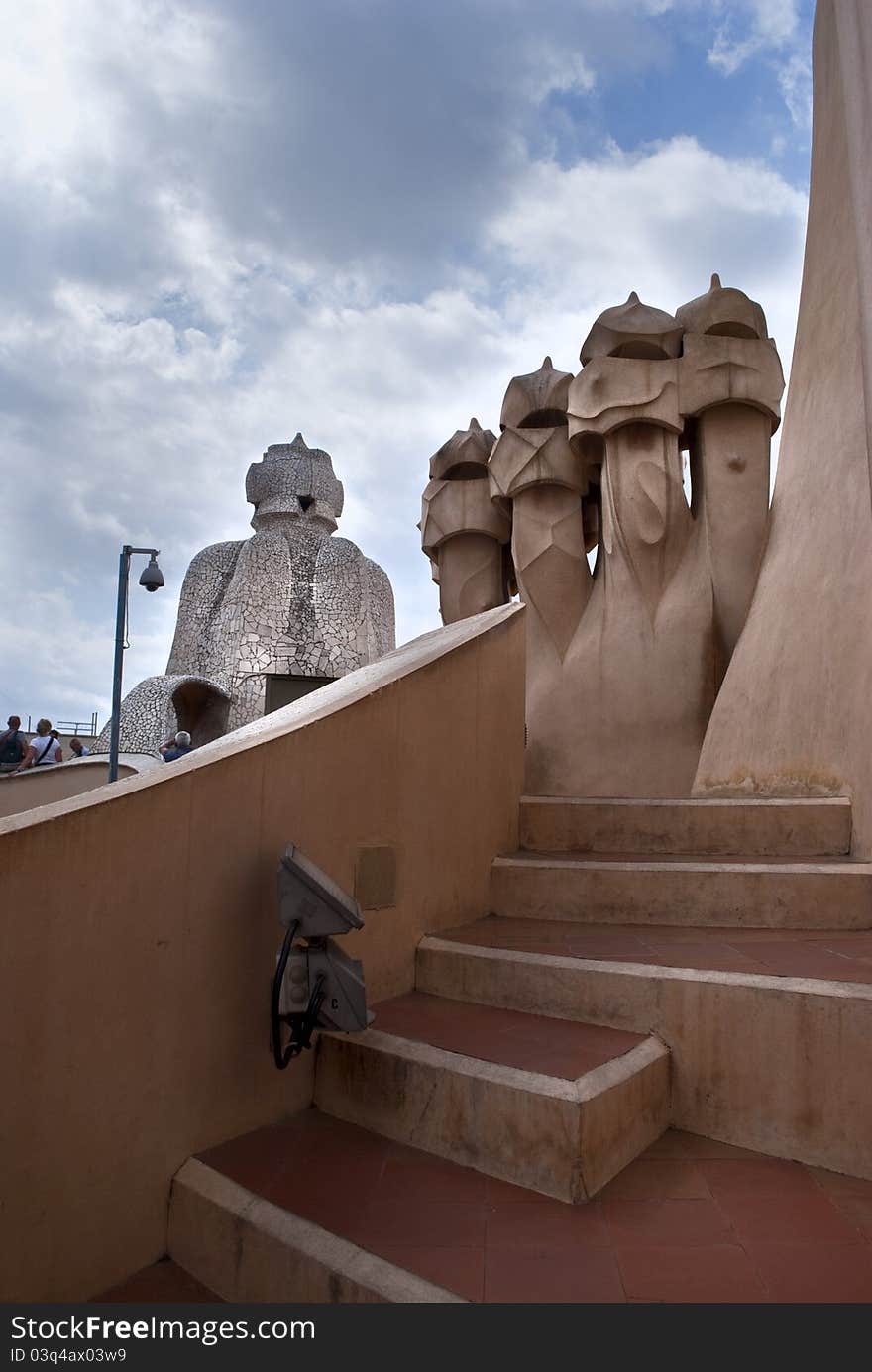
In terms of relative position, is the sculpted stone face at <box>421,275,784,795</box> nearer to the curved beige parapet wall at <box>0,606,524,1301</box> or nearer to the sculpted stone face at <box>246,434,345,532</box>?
the curved beige parapet wall at <box>0,606,524,1301</box>

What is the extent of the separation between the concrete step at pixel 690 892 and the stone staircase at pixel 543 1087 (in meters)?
0.01

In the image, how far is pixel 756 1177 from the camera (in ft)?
6.19

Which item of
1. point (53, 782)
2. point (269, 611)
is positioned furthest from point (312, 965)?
point (269, 611)

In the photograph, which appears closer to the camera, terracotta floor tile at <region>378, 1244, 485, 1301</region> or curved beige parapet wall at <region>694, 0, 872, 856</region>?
terracotta floor tile at <region>378, 1244, 485, 1301</region>

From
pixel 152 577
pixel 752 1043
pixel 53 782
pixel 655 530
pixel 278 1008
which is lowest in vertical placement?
pixel 752 1043

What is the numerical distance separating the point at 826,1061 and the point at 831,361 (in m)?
4.55

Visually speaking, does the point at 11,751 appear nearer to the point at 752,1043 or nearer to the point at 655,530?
the point at 655,530

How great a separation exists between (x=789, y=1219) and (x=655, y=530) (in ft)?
20.4

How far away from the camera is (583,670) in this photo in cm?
758

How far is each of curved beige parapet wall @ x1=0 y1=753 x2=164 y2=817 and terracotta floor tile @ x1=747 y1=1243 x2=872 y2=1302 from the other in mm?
10794

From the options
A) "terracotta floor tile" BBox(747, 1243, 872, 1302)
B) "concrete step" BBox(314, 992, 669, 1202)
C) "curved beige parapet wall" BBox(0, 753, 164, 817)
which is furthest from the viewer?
"curved beige parapet wall" BBox(0, 753, 164, 817)

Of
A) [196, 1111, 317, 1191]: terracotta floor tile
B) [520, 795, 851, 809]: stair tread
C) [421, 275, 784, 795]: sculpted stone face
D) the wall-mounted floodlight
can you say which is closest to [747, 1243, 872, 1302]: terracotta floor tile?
the wall-mounted floodlight

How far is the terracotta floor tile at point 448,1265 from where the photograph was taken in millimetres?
1485

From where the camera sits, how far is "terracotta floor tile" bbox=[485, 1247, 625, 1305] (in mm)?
1452
